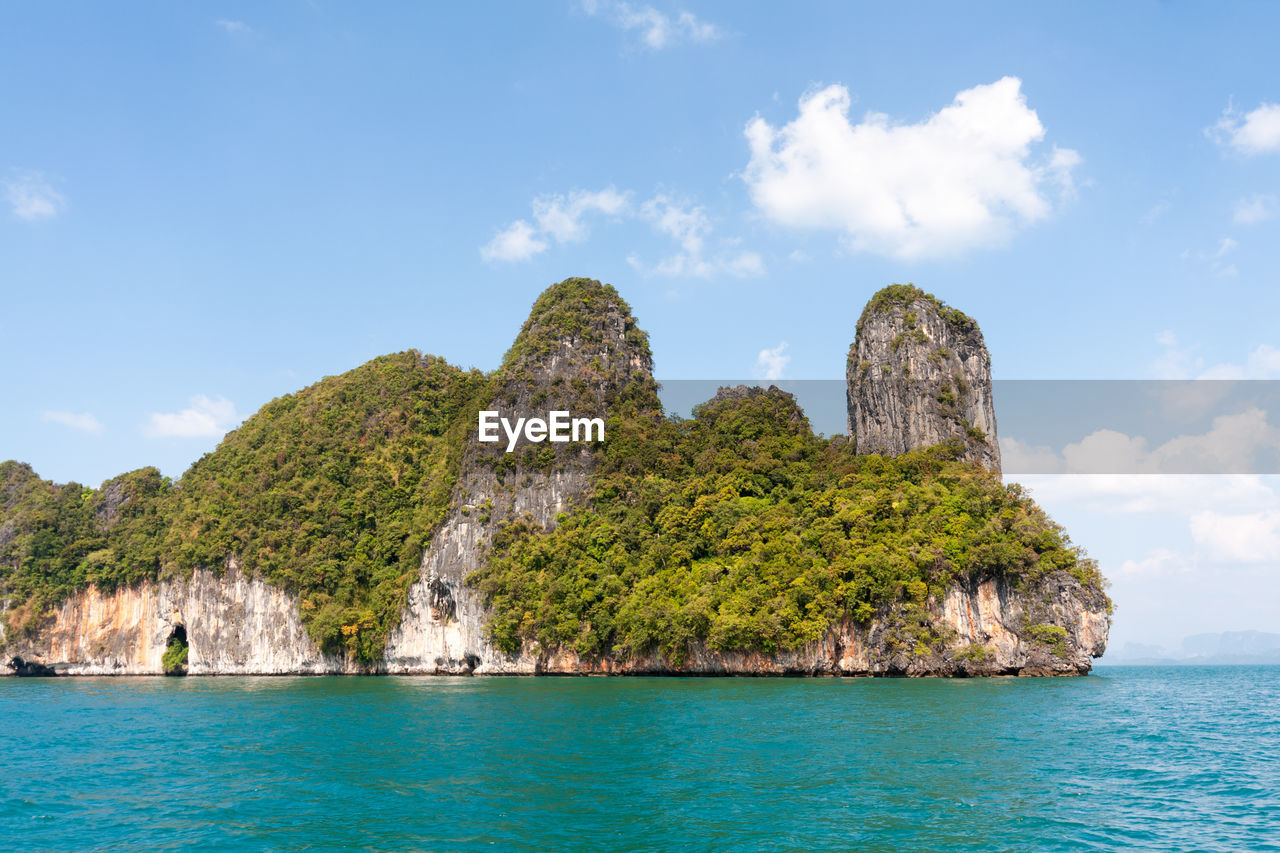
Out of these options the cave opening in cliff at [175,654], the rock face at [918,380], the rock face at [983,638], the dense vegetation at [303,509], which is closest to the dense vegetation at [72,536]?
the dense vegetation at [303,509]

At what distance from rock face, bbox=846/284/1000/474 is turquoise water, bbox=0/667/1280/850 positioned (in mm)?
28752

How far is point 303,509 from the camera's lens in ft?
213

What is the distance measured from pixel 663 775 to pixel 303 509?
54.7 meters

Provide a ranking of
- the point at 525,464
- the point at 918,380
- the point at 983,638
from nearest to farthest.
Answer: the point at 983,638 → the point at 525,464 → the point at 918,380

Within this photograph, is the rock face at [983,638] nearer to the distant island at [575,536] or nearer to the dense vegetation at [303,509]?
the distant island at [575,536]

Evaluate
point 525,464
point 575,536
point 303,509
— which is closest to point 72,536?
point 303,509

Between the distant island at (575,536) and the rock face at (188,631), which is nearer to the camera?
the distant island at (575,536)

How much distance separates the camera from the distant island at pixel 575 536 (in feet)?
137

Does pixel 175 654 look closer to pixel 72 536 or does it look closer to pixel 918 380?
pixel 72 536

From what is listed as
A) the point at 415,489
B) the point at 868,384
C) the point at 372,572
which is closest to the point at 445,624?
the point at 372,572

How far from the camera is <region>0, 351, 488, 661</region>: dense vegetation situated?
61.1m

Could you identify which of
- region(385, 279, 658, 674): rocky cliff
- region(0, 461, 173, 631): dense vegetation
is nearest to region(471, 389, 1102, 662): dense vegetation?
region(385, 279, 658, 674): rocky cliff

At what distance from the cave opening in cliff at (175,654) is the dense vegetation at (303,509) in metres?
5.13

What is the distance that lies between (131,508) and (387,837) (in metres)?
74.8
